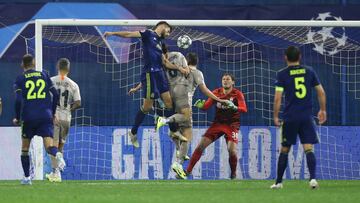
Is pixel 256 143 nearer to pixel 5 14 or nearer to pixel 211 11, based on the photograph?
pixel 211 11

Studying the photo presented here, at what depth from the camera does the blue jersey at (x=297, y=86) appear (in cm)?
1498

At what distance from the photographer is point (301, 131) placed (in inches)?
594

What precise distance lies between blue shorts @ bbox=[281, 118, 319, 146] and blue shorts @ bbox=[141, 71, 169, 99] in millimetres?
3162

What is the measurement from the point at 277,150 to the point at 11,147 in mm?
5091

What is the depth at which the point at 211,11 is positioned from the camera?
2362 cm

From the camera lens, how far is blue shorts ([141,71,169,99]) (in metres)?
17.7

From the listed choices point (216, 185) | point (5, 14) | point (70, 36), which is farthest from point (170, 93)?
point (5, 14)

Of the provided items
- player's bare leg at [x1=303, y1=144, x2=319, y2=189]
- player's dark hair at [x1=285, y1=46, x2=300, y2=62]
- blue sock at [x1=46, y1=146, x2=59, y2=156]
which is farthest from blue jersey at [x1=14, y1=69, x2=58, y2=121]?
player's bare leg at [x1=303, y1=144, x2=319, y2=189]

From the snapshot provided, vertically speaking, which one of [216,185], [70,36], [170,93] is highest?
[70,36]

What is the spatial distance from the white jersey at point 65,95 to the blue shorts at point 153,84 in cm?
180

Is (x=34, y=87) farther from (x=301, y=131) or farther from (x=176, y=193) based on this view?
(x=301, y=131)

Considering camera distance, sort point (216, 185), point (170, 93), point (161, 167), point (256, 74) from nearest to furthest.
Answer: point (216, 185) → point (170, 93) → point (161, 167) → point (256, 74)

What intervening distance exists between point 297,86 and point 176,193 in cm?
223

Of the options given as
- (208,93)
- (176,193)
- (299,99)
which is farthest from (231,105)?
(176,193)
